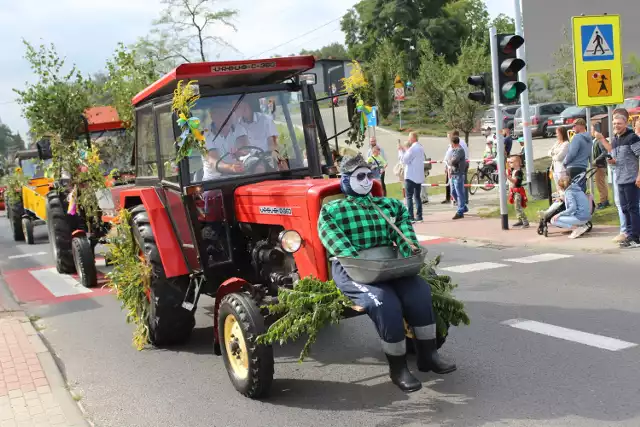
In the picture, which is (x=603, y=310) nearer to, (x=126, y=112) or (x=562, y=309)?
(x=562, y=309)

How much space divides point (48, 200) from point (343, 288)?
842 cm

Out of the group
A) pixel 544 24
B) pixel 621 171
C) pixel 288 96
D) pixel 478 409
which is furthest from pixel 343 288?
pixel 544 24

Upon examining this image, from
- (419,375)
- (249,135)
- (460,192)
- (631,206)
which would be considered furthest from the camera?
(460,192)

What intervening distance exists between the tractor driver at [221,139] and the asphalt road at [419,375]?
1.74 m

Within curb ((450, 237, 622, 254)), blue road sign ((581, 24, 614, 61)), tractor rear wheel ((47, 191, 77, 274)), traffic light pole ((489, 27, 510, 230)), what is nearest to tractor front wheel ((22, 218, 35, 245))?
tractor rear wheel ((47, 191, 77, 274))

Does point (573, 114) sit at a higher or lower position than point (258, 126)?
higher

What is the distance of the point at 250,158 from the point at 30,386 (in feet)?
8.77

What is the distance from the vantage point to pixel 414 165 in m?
14.8

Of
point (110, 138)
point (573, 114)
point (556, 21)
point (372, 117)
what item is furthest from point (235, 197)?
point (556, 21)

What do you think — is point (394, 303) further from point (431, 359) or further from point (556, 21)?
point (556, 21)

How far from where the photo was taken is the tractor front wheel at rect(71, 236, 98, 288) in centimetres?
1031

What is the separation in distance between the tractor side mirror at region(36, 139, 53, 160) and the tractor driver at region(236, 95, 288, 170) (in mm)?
6196

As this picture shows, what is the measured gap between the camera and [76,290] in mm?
10320

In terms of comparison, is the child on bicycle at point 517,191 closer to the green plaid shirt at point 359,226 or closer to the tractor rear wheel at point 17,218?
the green plaid shirt at point 359,226
